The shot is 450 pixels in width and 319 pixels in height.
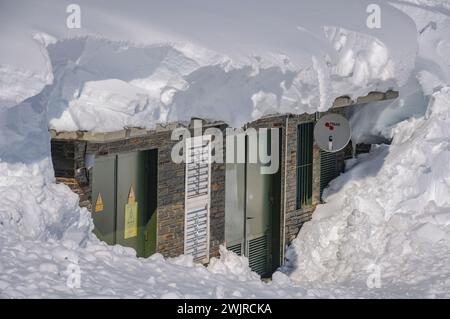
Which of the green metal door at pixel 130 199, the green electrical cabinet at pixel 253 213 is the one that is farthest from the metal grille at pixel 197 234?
the green metal door at pixel 130 199

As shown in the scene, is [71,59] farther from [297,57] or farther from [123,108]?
[297,57]

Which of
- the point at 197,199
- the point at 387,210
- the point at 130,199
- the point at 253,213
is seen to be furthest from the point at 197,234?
the point at 387,210

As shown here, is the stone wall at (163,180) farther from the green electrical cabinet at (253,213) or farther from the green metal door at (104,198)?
the green electrical cabinet at (253,213)

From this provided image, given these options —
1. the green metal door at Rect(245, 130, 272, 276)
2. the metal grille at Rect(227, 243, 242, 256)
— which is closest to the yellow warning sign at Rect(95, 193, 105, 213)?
the metal grille at Rect(227, 243, 242, 256)

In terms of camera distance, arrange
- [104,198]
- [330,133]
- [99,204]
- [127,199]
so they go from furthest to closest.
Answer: [330,133] → [127,199] → [104,198] → [99,204]

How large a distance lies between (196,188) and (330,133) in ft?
9.07

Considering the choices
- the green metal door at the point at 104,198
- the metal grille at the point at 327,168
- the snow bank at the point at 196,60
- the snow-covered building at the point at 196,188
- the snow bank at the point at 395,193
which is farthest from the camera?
the metal grille at the point at 327,168

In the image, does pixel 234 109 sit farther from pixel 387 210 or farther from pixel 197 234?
pixel 387 210

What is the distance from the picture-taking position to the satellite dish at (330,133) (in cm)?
1596

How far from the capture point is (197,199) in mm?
14109

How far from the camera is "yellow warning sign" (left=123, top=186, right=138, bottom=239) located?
1329 centimetres

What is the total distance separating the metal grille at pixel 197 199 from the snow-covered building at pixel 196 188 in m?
0.01

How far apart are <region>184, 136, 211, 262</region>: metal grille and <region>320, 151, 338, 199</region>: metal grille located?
3029 millimetres
